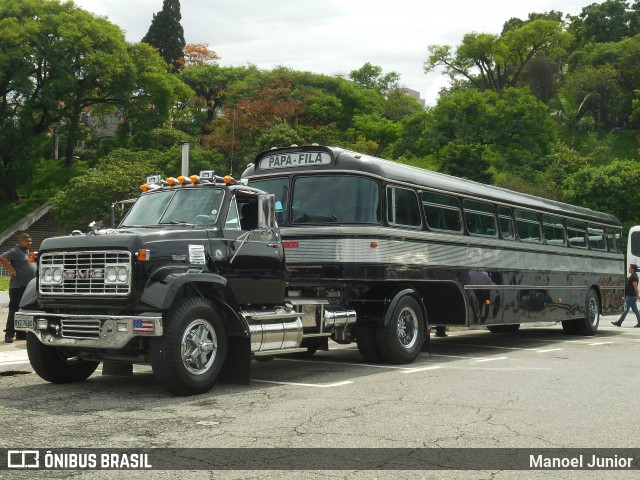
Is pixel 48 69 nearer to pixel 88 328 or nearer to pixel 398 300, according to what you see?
pixel 398 300

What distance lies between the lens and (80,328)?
9086 millimetres

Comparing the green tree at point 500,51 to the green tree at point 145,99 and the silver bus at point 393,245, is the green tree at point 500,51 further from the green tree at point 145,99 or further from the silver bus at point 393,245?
the silver bus at point 393,245

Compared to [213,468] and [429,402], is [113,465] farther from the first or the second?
[429,402]

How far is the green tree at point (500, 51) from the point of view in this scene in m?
79.2

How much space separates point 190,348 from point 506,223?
9111 millimetres

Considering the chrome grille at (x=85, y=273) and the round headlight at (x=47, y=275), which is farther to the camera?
the round headlight at (x=47, y=275)

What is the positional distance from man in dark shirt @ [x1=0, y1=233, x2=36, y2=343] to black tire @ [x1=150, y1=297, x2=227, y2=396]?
6720 mm

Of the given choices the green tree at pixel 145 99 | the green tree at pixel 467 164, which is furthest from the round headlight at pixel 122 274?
the green tree at pixel 145 99

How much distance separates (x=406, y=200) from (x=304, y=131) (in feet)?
119

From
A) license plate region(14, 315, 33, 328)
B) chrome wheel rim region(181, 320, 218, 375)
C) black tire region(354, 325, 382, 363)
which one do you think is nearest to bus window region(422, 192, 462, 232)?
black tire region(354, 325, 382, 363)

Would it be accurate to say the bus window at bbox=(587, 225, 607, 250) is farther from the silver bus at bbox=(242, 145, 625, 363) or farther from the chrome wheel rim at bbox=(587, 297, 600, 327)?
the silver bus at bbox=(242, 145, 625, 363)

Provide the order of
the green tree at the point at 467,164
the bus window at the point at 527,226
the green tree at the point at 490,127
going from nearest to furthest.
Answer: the bus window at the point at 527,226, the green tree at the point at 467,164, the green tree at the point at 490,127

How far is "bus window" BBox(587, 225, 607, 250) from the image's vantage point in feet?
68.6

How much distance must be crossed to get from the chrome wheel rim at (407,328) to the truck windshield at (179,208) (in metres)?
3.80
